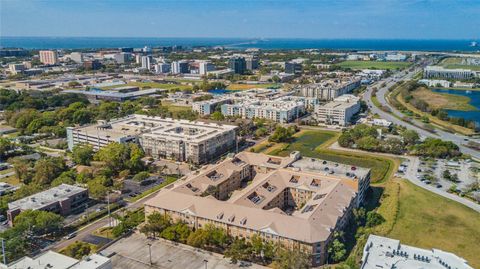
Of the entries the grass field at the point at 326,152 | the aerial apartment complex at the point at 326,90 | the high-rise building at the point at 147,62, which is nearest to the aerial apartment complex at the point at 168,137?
the grass field at the point at 326,152

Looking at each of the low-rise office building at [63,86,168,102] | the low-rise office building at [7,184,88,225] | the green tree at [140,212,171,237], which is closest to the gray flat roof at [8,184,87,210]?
the low-rise office building at [7,184,88,225]

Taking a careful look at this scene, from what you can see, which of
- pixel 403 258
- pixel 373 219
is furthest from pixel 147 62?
pixel 403 258

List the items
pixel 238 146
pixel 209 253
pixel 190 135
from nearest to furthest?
1. pixel 209 253
2. pixel 190 135
3. pixel 238 146

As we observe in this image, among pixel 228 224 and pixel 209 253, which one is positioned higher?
pixel 228 224

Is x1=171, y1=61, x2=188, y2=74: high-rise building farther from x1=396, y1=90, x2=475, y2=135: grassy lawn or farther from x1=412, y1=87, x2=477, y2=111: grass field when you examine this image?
x1=396, y1=90, x2=475, y2=135: grassy lawn

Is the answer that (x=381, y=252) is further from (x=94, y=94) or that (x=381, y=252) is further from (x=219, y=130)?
(x=94, y=94)

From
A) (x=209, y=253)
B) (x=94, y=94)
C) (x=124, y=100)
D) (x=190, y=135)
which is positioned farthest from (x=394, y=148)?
(x=94, y=94)
